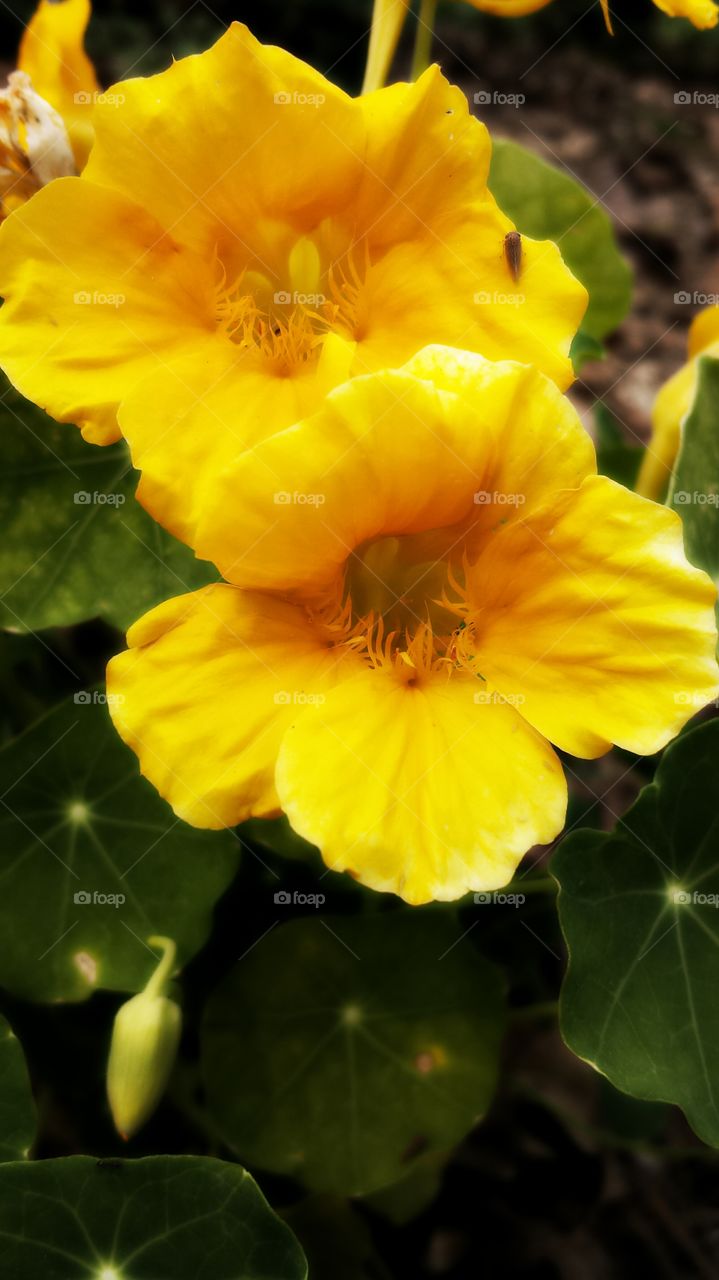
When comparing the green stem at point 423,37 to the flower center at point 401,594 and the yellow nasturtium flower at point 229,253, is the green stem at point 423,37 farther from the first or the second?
the flower center at point 401,594

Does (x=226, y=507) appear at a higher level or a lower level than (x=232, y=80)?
lower

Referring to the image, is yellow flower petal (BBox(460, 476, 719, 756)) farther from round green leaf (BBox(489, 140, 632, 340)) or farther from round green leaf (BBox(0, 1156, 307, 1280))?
round green leaf (BBox(489, 140, 632, 340))

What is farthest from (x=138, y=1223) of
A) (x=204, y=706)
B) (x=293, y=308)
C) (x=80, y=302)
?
(x=293, y=308)

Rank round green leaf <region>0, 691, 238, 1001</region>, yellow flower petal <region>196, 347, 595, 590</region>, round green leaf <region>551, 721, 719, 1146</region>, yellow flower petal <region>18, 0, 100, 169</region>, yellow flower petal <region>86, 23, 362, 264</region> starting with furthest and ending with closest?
1. yellow flower petal <region>18, 0, 100, 169</region>
2. round green leaf <region>0, 691, 238, 1001</region>
3. round green leaf <region>551, 721, 719, 1146</region>
4. yellow flower petal <region>86, 23, 362, 264</region>
5. yellow flower petal <region>196, 347, 595, 590</region>

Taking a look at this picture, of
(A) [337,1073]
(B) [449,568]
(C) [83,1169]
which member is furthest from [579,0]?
(C) [83,1169]

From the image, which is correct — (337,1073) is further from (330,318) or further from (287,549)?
(330,318)

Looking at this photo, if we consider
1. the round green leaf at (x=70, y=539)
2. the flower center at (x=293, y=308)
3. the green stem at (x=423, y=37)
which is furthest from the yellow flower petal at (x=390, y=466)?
the green stem at (x=423, y=37)

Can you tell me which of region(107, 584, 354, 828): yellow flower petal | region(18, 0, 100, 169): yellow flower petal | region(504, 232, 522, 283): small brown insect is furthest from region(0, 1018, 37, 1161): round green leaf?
region(18, 0, 100, 169): yellow flower petal
